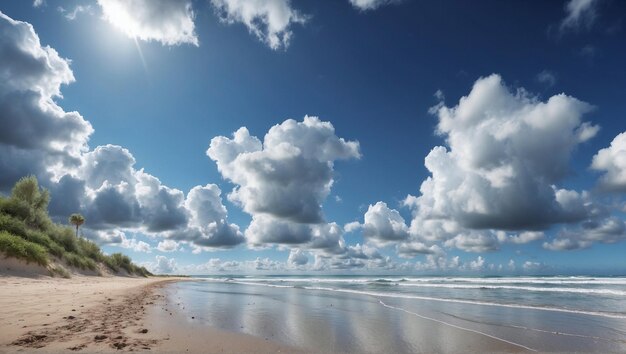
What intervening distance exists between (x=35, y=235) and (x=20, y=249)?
9.30 meters

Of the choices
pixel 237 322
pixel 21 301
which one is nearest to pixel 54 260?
pixel 21 301

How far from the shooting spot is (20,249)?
22312 mm

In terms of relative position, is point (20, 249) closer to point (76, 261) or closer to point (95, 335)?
point (76, 261)

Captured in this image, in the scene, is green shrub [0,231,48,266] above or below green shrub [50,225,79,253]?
below

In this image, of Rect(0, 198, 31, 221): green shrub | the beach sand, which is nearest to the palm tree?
Rect(0, 198, 31, 221): green shrub

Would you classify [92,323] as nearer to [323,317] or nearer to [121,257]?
[323,317]

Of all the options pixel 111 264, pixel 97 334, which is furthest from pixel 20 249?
pixel 111 264

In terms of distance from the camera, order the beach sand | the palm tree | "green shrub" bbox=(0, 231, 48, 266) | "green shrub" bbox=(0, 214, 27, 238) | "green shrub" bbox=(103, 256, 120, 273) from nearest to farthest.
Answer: the beach sand < "green shrub" bbox=(0, 231, 48, 266) < "green shrub" bbox=(0, 214, 27, 238) < "green shrub" bbox=(103, 256, 120, 273) < the palm tree

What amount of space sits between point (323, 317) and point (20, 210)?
34247mm

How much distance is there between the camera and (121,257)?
6069cm

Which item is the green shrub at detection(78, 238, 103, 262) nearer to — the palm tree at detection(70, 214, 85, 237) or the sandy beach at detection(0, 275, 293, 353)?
the palm tree at detection(70, 214, 85, 237)

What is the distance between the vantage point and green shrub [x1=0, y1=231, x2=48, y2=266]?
2133 centimetres

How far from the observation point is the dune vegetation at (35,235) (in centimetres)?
2322

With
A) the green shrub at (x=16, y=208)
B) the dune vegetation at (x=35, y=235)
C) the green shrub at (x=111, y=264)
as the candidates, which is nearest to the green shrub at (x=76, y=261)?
the dune vegetation at (x=35, y=235)
